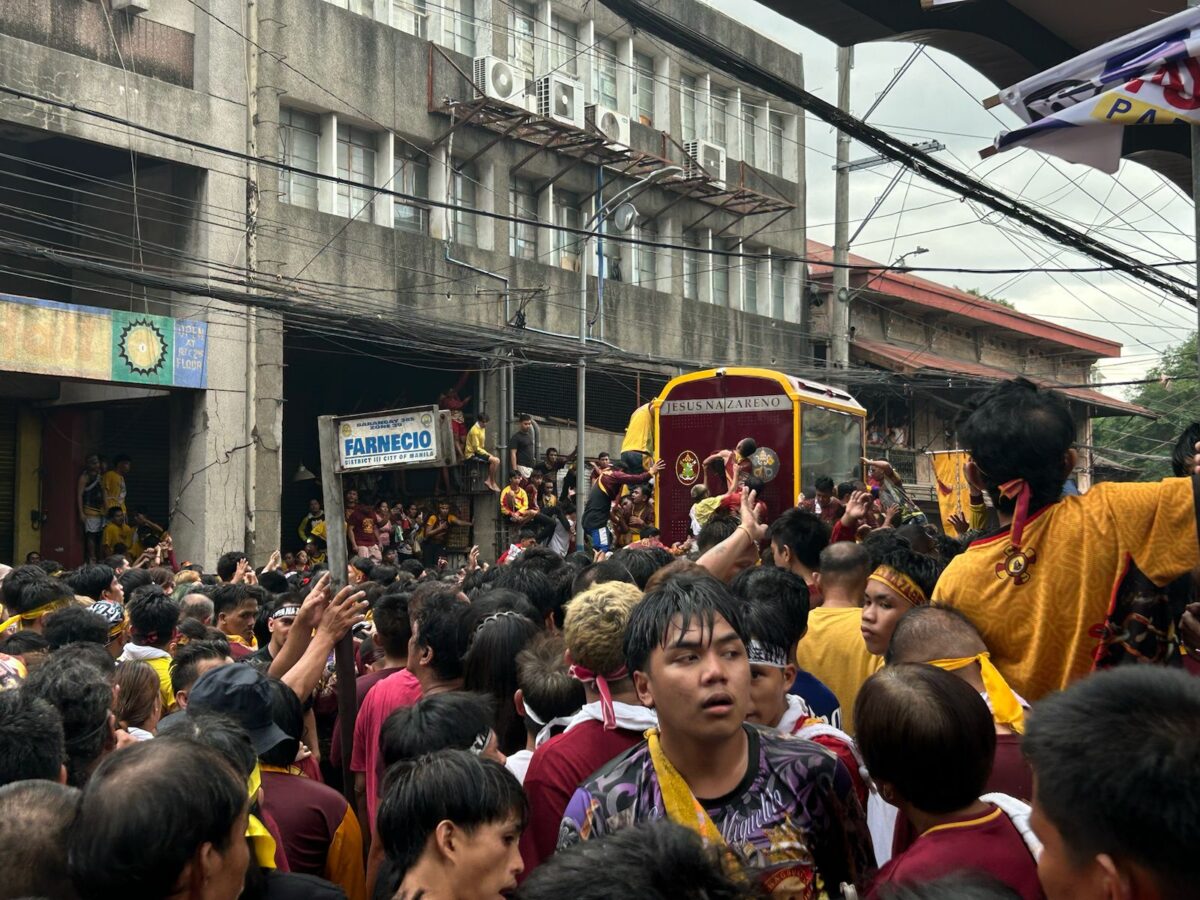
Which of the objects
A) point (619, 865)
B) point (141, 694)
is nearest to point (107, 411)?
point (141, 694)

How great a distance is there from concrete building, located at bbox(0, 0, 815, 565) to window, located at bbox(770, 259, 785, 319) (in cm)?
315

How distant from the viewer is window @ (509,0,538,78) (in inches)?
1030

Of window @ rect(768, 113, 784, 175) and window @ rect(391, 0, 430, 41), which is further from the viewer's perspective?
window @ rect(768, 113, 784, 175)

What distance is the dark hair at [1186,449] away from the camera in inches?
158

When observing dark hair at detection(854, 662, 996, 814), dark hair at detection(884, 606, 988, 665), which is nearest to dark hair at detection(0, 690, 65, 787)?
dark hair at detection(854, 662, 996, 814)

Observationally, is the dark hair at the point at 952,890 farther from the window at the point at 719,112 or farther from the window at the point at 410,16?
the window at the point at 719,112

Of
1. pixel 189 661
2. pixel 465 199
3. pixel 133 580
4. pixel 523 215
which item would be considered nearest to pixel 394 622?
pixel 189 661

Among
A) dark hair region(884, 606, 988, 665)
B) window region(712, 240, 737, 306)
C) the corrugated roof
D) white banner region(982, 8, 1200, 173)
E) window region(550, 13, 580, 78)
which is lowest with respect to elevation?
dark hair region(884, 606, 988, 665)

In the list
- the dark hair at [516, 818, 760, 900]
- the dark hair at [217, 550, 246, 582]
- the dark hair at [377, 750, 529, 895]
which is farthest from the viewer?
the dark hair at [217, 550, 246, 582]

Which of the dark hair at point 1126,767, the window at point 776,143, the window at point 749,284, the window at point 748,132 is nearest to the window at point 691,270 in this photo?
the window at point 749,284

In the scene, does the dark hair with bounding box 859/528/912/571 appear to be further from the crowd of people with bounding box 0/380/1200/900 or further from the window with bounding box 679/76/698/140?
the window with bounding box 679/76/698/140

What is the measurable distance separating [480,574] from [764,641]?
478 centimetres

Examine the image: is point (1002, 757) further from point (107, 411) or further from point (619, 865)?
point (107, 411)

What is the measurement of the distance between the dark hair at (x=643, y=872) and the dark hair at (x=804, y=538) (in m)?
3.90
